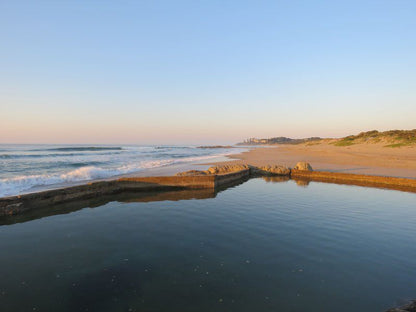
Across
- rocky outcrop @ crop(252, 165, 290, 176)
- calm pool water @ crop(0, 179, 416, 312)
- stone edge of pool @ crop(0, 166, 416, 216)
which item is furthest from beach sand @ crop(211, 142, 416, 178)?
calm pool water @ crop(0, 179, 416, 312)

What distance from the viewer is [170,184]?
1505 cm

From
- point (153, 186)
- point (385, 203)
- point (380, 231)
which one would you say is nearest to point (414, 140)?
point (385, 203)

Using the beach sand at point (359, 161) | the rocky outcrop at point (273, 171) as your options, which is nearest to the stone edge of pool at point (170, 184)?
the rocky outcrop at point (273, 171)

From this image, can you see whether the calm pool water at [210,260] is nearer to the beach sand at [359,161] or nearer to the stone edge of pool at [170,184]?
the stone edge of pool at [170,184]

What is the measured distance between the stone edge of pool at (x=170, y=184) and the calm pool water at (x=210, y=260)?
4.72 ft

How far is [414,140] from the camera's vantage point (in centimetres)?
4875

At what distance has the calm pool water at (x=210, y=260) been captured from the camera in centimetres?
449

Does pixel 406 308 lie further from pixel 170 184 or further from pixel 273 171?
pixel 273 171

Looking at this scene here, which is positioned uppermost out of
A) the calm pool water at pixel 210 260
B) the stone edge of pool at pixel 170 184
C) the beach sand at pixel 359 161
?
the beach sand at pixel 359 161

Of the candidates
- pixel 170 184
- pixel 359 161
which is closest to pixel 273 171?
pixel 170 184

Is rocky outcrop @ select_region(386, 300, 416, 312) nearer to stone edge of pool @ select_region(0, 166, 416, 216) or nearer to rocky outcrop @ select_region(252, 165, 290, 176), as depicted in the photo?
stone edge of pool @ select_region(0, 166, 416, 216)

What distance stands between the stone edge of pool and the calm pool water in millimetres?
1439

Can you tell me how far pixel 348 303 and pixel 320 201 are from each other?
836 centimetres

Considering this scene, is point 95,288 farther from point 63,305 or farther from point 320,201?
point 320,201
